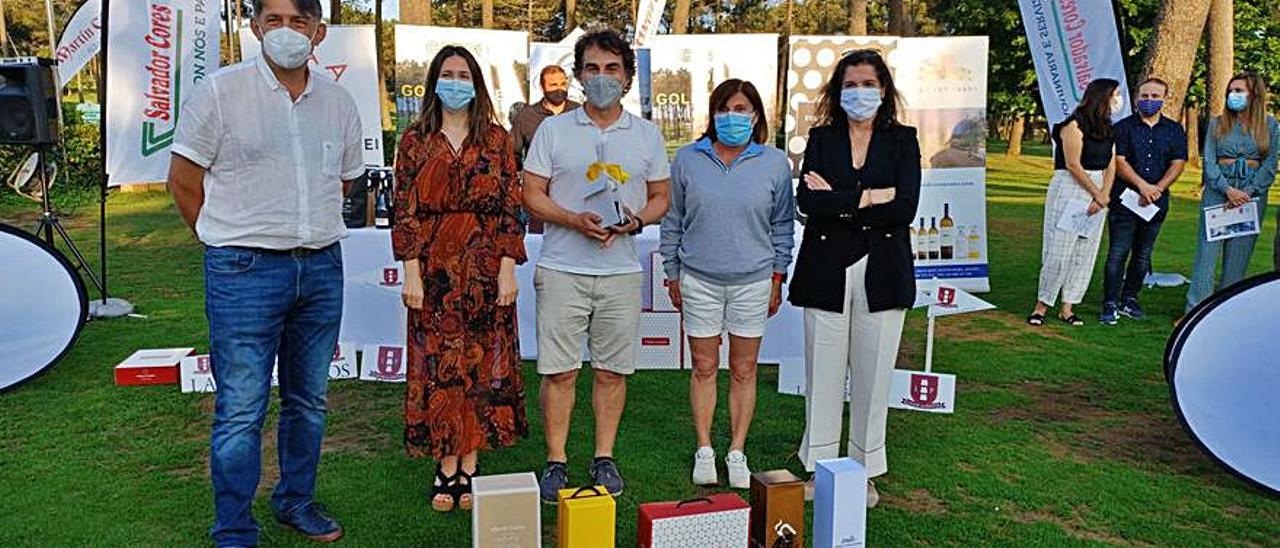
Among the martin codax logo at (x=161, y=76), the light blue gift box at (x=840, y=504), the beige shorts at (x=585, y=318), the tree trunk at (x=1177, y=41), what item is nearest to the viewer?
the light blue gift box at (x=840, y=504)

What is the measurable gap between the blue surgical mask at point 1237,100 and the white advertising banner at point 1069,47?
3.61 ft

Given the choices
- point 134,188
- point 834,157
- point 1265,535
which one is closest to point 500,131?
point 834,157

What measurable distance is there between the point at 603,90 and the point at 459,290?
79 cm

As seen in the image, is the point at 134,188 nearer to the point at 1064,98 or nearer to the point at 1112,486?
the point at 1064,98

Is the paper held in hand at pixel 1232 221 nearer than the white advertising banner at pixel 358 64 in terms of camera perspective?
Yes

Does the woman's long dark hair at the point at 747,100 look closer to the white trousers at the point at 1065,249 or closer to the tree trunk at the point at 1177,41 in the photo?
the white trousers at the point at 1065,249

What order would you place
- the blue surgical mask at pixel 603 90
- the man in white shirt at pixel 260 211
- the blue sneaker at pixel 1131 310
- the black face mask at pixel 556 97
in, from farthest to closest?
1. the blue sneaker at pixel 1131 310
2. the black face mask at pixel 556 97
3. the blue surgical mask at pixel 603 90
4. the man in white shirt at pixel 260 211

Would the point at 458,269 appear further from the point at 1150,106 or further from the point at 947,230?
the point at 947,230

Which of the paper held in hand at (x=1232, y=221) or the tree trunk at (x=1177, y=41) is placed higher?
the tree trunk at (x=1177, y=41)

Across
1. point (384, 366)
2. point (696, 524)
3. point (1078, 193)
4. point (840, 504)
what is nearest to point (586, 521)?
point (696, 524)

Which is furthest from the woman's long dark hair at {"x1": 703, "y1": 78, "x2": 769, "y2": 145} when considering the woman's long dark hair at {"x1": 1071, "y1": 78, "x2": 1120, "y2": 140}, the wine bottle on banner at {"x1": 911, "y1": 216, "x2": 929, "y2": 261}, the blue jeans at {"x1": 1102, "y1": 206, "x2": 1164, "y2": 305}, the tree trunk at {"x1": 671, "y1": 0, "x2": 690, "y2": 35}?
the tree trunk at {"x1": 671, "y1": 0, "x2": 690, "y2": 35}

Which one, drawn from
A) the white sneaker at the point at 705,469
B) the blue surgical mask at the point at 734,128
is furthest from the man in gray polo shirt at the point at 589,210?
the white sneaker at the point at 705,469

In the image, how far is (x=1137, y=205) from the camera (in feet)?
21.4

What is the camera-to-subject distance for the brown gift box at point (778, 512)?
284cm
